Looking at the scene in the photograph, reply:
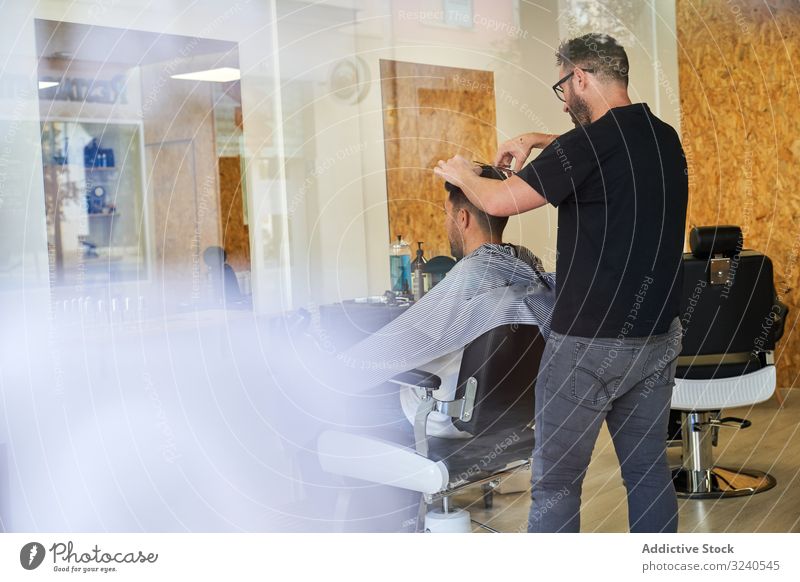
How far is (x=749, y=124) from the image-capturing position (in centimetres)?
496

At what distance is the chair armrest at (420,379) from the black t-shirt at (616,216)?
329mm

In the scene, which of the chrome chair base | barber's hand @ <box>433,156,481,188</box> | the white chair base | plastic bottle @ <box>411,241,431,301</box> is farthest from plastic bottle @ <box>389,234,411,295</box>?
barber's hand @ <box>433,156,481,188</box>

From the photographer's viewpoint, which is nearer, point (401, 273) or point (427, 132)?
point (401, 273)

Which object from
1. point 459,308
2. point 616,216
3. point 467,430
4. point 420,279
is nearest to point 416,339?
point 459,308

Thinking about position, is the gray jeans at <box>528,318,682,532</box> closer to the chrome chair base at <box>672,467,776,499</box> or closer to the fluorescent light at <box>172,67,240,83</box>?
the chrome chair base at <box>672,467,776,499</box>

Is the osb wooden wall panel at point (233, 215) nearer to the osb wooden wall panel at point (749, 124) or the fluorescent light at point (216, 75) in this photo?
the fluorescent light at point (216, 75)

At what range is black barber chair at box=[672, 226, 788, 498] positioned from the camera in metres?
3.25

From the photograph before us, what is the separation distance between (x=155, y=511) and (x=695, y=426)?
1787 millimetres

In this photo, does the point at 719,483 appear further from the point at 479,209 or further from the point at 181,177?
the point at 181,177

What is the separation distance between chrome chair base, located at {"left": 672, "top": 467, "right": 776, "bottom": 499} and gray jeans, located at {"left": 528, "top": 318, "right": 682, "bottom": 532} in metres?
1.23

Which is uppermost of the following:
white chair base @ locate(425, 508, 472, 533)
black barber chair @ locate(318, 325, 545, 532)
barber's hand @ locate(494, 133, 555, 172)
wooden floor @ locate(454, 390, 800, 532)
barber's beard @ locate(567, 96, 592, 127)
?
barber's beard @ locate(567, 96, 592, 127)

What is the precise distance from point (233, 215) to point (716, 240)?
2.31m

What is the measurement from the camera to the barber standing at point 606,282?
1.97 meters
